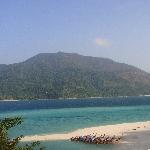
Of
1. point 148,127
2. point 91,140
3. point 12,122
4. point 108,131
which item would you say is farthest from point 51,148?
point 12,122

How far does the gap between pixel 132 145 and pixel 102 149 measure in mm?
4076

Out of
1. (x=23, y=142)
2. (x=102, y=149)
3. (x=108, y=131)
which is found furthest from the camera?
(x=108, y=131)

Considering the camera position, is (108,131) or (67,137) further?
(108,131)

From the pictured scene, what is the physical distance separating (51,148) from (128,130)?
71.1ft

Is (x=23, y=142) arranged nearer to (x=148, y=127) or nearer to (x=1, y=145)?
(x=148, y=127)

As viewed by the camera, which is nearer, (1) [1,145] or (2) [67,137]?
(1) [1,145]

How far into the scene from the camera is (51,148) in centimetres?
4953

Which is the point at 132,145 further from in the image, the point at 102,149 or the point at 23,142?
the point at 23,142

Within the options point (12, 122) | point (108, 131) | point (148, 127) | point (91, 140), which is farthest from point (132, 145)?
point (12, 122)

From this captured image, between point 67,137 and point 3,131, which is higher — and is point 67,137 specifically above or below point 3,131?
below

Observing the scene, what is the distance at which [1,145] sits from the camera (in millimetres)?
16578

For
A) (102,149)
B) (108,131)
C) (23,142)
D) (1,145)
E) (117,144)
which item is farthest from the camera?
(108,131)

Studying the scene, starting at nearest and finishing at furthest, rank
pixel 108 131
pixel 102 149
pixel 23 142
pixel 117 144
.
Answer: pixel 102 149 → pixel 117 144 → pixel 23 142 → pixel 108 131

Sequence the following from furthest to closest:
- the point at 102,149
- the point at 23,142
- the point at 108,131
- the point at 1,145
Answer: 1. the point at 108,131
2. the point at 23,142
3. the point at 102,149
4. the point at 1,145
